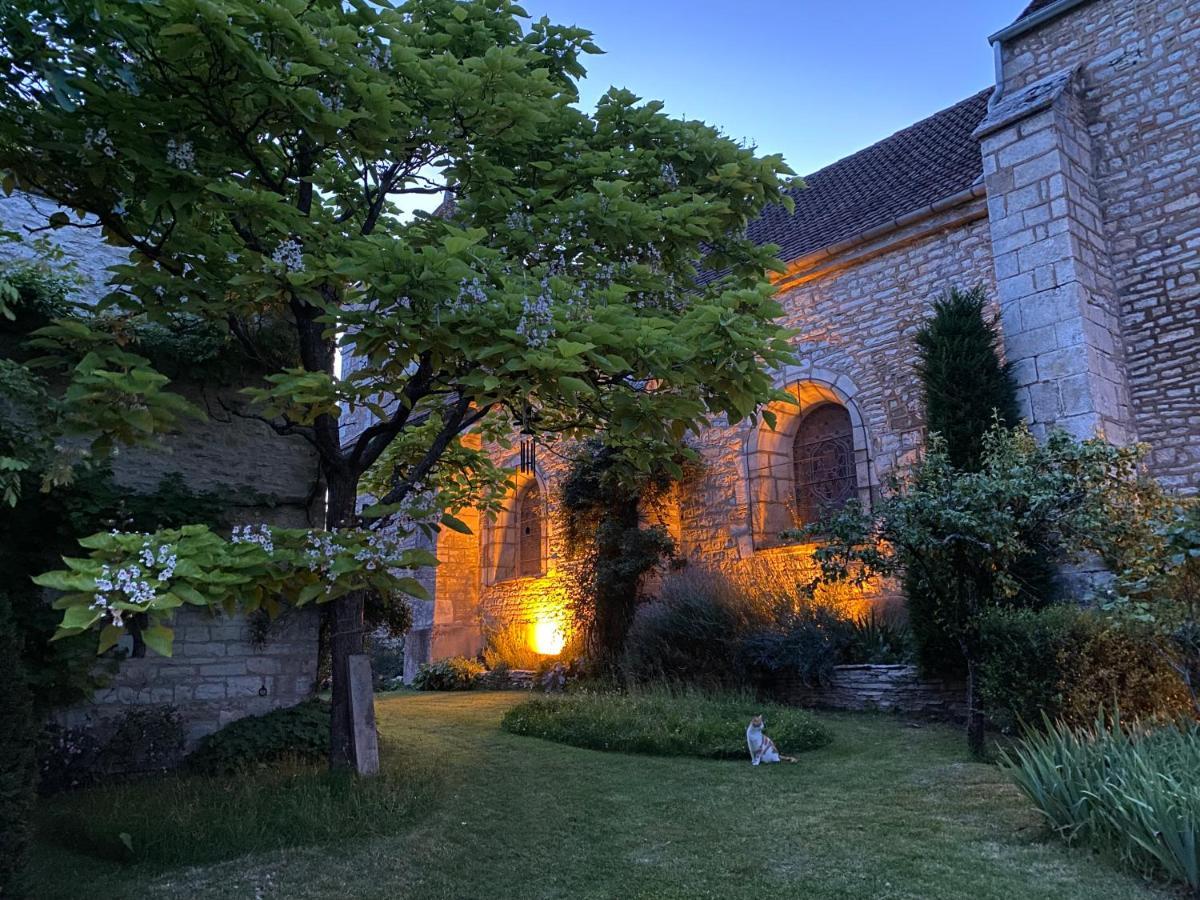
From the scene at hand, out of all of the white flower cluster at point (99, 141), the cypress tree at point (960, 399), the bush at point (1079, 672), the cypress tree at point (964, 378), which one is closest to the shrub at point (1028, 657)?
the bush at point (1079, 672)

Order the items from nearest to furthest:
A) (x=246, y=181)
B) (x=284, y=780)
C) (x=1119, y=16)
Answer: (x=246, y=181) → (x=284, y=780) → (x=1119, y=16)

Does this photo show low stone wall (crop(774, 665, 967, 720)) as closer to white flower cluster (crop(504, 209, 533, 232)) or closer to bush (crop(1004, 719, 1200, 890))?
bush (crop(1004, 719, 1200, 890))

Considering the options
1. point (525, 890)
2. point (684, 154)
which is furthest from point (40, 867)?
point (684, 154)

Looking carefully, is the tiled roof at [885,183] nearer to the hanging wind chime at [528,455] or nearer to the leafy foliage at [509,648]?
the hanging wind chime at [528,455]

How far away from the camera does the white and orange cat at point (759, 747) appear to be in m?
6.41

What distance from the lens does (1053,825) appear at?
412 cm

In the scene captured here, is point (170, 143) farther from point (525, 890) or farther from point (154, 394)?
point (525, 890)

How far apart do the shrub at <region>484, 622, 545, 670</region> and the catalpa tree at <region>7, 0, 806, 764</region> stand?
28.3 ft

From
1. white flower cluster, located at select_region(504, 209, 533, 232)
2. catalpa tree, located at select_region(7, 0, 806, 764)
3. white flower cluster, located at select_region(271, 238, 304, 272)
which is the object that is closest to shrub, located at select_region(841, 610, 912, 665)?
catalpa tree, located at select_region(7, 0, 806, 764)

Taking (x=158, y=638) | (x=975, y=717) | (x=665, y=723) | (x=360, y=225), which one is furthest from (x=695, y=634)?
(x=158, y=638)

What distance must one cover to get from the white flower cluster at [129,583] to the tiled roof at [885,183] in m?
8.20

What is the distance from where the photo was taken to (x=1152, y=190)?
8.70 m

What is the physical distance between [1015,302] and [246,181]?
775cm

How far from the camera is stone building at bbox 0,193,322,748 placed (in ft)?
23.3
